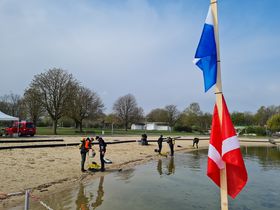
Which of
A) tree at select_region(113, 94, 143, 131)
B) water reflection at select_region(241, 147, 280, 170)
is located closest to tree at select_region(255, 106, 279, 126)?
tree at select_region(113, 94, 143, 131)

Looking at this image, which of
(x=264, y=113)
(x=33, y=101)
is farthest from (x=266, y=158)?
(x=264, y=113)

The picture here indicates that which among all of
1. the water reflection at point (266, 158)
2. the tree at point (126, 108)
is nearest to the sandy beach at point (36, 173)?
the water reflection at point (266, 158)

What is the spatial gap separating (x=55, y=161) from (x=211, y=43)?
16.6m

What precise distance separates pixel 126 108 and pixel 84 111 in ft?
114

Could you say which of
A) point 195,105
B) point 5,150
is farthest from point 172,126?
point 5,150

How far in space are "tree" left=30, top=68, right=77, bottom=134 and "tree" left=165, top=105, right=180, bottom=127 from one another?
65128mm

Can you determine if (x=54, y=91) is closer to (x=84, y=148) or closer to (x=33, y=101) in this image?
(x=33, y=101)

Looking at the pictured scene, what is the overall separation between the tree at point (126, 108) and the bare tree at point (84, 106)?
27.7 meters

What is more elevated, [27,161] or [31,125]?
[31,125]

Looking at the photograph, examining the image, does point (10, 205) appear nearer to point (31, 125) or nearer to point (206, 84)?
point (206, 84)

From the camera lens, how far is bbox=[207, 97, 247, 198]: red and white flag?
191 inches

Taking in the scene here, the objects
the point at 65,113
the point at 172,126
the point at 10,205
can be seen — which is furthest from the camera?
the point at 172,126

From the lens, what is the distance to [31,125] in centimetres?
4497

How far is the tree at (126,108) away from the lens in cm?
9931
